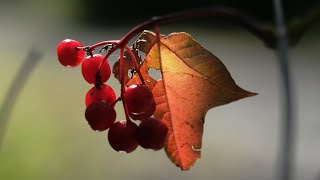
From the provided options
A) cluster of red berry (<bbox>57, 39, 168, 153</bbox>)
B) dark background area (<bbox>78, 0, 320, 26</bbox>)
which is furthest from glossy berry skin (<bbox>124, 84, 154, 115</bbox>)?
dark background area (<bbox>78, 0, 320, 26</bbox>)

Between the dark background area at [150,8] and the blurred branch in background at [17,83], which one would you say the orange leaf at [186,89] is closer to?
the blurred branch in background at [17,83]

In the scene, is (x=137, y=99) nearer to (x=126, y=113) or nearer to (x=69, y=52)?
(x=126, y=113)

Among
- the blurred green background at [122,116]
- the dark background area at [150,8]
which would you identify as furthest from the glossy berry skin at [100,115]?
the dark background area at [150,8]

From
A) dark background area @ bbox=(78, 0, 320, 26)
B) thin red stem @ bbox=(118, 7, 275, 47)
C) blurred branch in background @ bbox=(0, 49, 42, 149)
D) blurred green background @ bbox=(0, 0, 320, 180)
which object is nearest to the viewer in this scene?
thin red stem @ bbox=(118, 7, 275, 47)

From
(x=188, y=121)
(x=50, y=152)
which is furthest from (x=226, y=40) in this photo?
(x=188, y=121)

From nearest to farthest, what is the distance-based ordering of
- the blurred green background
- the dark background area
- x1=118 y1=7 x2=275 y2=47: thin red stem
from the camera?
x1=118 y1=7 x2=275 y2=47: thin red stem, the blurred green background, the dark background area

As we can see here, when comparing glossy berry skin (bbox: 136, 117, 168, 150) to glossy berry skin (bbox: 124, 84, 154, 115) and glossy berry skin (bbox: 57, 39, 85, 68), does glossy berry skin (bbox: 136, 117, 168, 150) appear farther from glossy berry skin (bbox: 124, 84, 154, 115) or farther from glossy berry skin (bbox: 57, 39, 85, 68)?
glossy berry skin (bbox: 57, 39, 85, 68)
